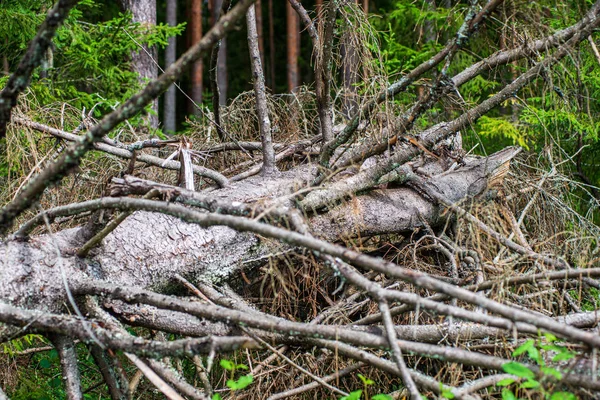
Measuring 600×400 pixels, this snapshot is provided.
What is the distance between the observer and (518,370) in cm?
185

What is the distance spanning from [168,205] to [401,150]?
157 centimetres

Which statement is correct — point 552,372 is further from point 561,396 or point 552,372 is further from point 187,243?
point 187,243

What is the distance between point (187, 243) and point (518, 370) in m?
1.64

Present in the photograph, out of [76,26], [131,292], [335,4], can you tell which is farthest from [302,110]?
[131,292]

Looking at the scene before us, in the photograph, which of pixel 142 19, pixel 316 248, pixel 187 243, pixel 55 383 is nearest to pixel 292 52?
pixel 142 19

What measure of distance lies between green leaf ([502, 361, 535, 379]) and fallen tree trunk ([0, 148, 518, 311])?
89 cm

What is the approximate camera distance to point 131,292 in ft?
7.99

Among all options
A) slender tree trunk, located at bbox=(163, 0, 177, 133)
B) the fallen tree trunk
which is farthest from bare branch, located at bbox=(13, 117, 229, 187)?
slender tree trunk, located at bbox=(163, 0, 177, 133)

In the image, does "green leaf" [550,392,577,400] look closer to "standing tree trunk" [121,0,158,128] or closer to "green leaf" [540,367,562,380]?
"green leaf" [540,367,562,380]

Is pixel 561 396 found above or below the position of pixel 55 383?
above

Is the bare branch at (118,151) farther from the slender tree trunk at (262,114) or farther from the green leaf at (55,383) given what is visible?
the green leaf at (55,383)

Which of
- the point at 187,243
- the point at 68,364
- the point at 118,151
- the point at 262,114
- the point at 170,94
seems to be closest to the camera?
the point at 68,364

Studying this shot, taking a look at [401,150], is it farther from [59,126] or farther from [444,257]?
[59,126]

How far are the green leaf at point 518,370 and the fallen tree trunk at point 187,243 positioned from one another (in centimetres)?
89
